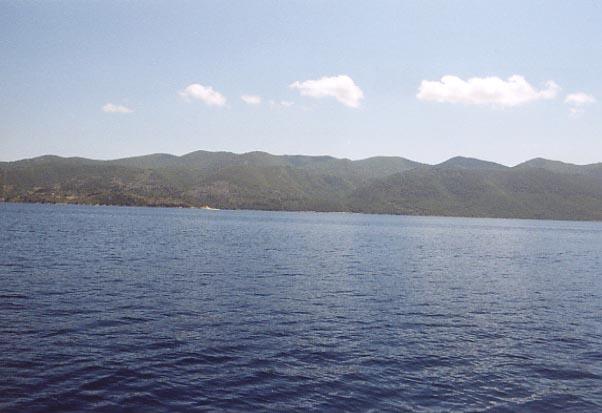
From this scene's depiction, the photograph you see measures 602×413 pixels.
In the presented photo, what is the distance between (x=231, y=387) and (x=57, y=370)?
870 cm

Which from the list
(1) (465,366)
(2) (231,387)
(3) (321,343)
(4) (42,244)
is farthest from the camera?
(4) (42,244)

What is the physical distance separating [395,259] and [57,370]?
231 ft

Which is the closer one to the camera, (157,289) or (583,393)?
(583,393)

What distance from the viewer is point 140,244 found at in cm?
9481

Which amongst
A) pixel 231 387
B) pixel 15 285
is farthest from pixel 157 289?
pixel 231 387

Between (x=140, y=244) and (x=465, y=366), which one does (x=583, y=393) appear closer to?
(x=465, y=366)

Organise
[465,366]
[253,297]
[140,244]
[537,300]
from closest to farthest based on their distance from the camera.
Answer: [465,366]
[253,297]
[537,300]
[140,244]

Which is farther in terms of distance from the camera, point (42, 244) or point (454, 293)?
point (42, 244)

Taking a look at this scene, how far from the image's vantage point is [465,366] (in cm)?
2677

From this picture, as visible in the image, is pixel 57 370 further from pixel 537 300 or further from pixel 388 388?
pixel 537 300

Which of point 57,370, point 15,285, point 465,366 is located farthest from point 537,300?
point 15,285

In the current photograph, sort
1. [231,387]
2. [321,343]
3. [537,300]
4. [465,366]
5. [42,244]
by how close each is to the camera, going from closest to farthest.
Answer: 1. [231,387]
2. [465,366]
3. [321,343]
4. [537,300]
5. [42,244]

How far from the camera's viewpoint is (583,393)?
2341 centimetres

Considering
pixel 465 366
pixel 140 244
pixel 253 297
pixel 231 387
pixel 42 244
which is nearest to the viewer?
pixel 231 387
